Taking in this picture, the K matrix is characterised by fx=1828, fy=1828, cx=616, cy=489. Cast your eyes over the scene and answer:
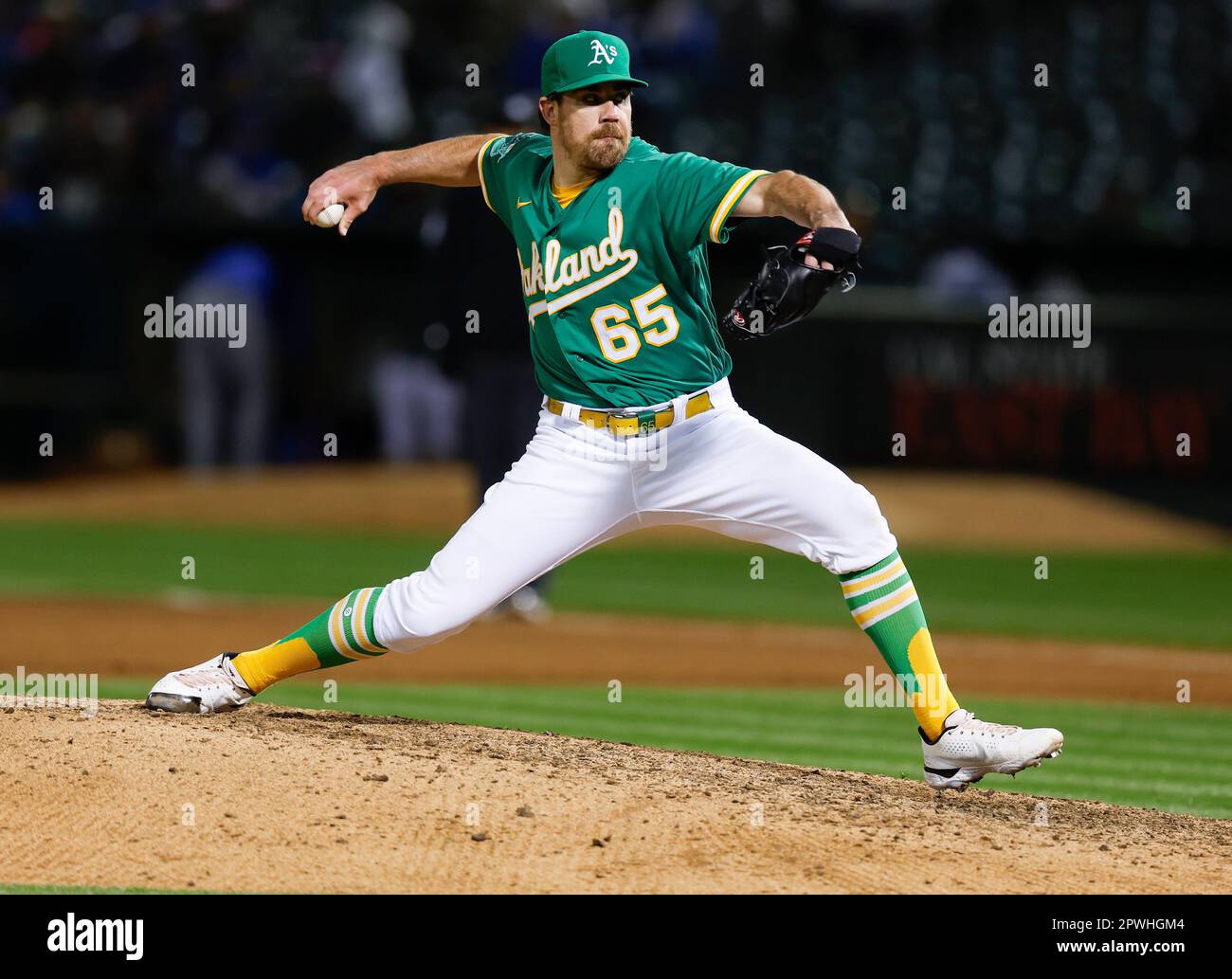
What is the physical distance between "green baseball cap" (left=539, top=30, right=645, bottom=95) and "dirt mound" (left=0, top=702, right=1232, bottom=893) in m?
1.85

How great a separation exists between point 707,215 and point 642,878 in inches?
66.1

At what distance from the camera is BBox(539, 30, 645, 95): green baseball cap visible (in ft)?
15.8

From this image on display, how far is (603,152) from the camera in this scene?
4.91 meters

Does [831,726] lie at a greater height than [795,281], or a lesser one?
lesser

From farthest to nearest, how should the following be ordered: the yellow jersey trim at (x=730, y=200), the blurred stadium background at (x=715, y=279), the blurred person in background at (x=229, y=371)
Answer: the blurred person in background at (x=229, y=371) → the blurred stadium background at (x=715, y=279) → the yellow jersey trim at (x=730, y=200)

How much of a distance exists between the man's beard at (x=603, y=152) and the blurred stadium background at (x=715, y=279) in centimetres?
749

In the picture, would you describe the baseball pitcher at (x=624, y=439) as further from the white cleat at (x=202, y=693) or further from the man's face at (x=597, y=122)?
the white cleat at (x=202, y=693)

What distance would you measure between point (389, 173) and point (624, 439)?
1.04 meters

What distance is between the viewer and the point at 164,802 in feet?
15.0

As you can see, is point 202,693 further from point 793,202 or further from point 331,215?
point 793,202

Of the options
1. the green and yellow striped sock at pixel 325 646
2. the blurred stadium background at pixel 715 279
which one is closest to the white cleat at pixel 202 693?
the green and yellow striped sock at pixel 325 646

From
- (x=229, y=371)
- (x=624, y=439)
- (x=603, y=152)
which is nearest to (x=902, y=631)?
(x=624, y=439)

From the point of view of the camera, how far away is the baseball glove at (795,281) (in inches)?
171
